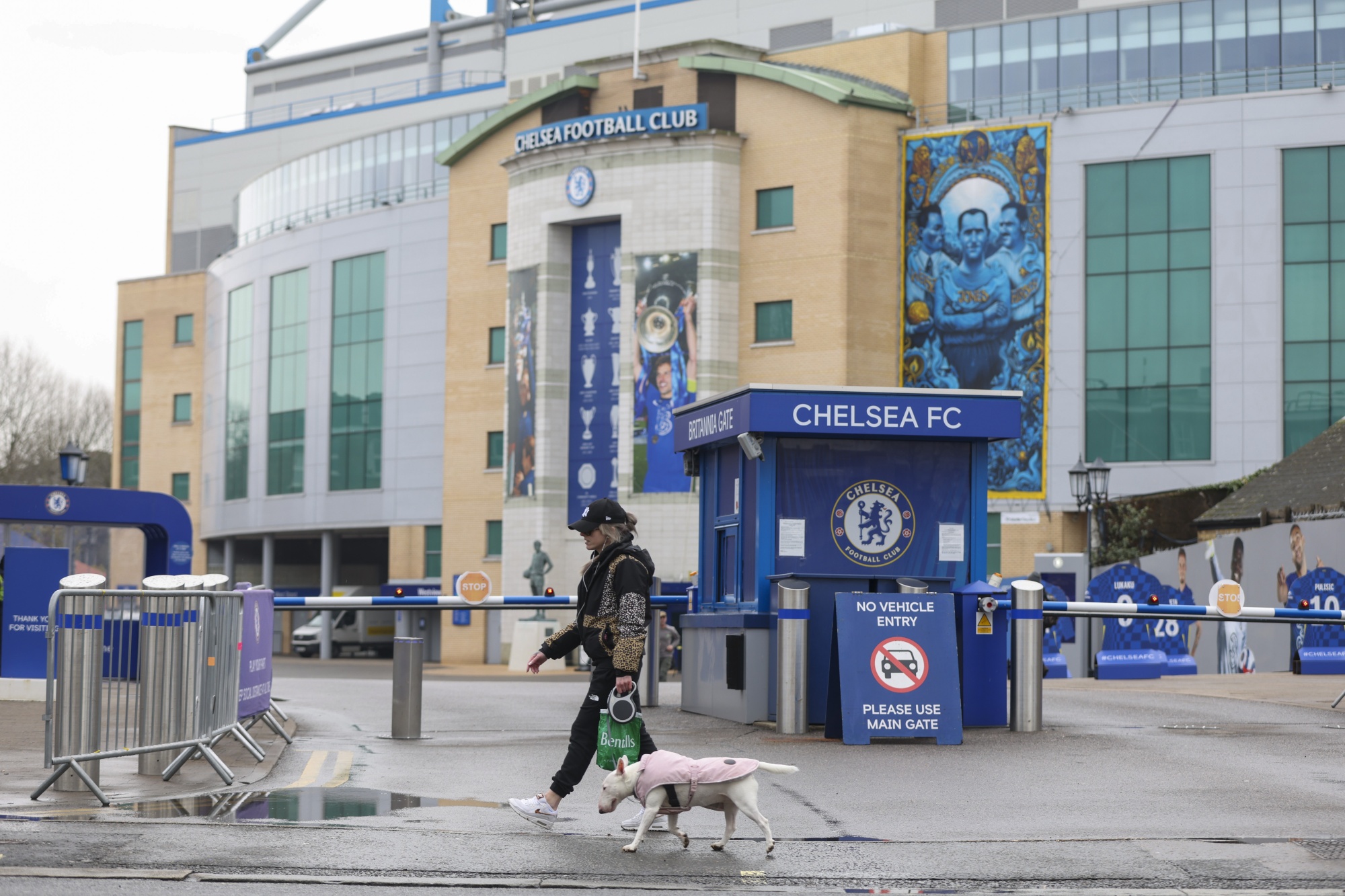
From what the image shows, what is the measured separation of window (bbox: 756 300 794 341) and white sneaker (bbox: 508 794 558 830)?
3991 cm

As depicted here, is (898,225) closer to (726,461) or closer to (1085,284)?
(1085,284)

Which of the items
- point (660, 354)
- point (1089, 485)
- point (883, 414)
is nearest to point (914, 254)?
point (660, 354)

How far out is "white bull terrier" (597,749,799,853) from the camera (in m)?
8.21

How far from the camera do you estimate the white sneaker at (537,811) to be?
359 inches

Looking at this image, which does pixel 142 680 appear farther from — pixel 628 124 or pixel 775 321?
pixel 628 124

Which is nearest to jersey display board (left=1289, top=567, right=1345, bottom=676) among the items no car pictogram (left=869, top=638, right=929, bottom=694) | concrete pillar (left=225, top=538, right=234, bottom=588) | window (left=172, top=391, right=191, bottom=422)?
no car pictogram (left=869, top=638, right=929, bottom=694)

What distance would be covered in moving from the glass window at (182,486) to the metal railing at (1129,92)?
3945 centimetres

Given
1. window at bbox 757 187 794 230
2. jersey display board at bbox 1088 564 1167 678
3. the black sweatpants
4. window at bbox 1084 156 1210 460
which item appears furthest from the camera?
window at bbox 757 187 794 230

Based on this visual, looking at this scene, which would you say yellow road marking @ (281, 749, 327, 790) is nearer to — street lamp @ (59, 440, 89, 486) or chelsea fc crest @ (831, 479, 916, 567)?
chelsea fc crest @ (831, 479, 916, 567)

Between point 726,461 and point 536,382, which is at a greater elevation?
point 536,382

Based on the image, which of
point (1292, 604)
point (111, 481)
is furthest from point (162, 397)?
point (1292, 604)

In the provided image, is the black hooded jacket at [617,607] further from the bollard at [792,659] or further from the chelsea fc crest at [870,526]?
the chelsea fc crest at [870,526]

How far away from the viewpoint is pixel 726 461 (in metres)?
16.2

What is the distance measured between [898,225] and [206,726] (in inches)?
1550
